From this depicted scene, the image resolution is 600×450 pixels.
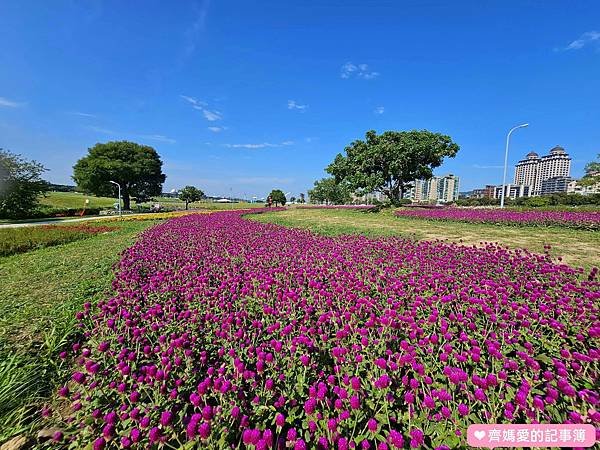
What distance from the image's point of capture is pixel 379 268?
5039 mm

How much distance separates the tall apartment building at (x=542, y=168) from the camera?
11544cm

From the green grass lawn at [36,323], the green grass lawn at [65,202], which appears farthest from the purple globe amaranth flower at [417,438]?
the green grass lawn at [65,202]

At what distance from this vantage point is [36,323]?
357 centimetres

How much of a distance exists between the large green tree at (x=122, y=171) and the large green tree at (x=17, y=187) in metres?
14.3

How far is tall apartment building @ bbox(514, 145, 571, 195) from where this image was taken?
115438 millimetres

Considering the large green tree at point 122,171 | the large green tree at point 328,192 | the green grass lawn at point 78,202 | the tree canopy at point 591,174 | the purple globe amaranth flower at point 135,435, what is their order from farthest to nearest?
the large green tree at point 328,192, the green grass lawn at point 78,202, the large green tree at point 122,171, the tree canopy at point 591,174, the purple globe amaranth flower at point 135,435

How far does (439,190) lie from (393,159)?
167645mm

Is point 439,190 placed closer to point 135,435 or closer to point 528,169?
point 528,169

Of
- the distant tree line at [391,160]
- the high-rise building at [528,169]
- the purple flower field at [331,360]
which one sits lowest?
the purple flower field at [331,360]

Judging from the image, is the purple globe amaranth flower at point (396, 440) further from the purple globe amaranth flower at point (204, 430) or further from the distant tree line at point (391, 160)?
the distant tree line at point (391, 160)

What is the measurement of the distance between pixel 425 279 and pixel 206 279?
10.7 ft

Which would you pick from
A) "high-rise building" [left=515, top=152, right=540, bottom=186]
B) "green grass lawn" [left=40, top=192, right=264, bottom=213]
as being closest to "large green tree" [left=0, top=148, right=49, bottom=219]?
"green grass lawn" [left=40, top=192, right=264, bottom=213]

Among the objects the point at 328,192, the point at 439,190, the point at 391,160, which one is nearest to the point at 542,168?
the point at 439,190

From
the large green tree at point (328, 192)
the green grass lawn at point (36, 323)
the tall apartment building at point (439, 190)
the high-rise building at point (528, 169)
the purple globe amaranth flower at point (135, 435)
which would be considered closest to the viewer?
the purple globe amaranth flower at point (135, 435)
